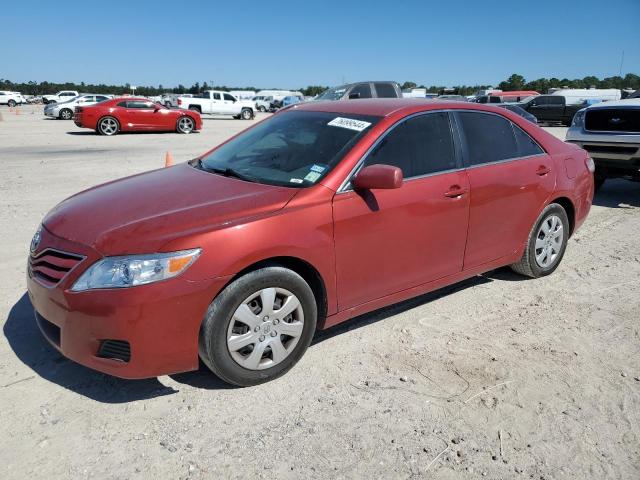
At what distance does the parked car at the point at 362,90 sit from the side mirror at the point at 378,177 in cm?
1420

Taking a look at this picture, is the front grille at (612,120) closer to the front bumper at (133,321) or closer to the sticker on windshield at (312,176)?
→ the sticker on windshield at (312,176)

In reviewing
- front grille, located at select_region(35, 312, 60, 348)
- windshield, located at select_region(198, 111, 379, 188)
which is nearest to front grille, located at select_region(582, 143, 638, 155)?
windshield, located at select_region(198, 111, 379, 188)

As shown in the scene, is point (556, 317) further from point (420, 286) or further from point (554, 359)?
point (420, 286)

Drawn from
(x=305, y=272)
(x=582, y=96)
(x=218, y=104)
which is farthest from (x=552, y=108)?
(x=305, y=272)

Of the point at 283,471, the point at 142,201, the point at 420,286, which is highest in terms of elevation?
the point at 142,201

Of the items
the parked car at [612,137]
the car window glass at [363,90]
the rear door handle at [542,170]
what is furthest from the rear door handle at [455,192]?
the car window glass at [363,90]

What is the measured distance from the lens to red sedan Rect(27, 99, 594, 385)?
277 cm

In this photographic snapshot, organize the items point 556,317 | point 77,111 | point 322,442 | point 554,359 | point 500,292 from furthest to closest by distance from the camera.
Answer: point 77,111 → point 500,292 → point 556,317 → point 554,359 → point 322,442

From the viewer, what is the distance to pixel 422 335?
383 cm

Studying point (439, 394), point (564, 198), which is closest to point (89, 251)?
point (439, 394)

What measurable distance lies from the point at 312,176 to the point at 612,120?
22.8 feet

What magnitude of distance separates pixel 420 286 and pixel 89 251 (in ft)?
7.29

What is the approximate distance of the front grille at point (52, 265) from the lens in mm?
2865

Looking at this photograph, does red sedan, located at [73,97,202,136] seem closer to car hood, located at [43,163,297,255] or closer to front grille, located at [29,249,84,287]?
car hood, located at [43,163,297,255]
